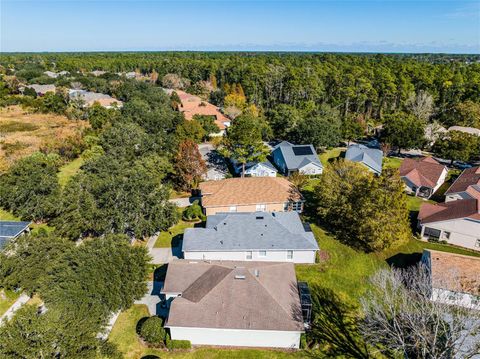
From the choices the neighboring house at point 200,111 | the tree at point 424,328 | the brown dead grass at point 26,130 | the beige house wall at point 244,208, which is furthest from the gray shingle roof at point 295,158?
the brown dead grass at point 26,130

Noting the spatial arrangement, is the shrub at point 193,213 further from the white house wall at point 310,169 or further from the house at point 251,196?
the white house wall at point 310,169

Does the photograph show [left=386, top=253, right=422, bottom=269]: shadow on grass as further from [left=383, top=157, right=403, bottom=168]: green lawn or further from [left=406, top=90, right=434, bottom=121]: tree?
[left=406, top=90, right=434, bottom=121]: tree

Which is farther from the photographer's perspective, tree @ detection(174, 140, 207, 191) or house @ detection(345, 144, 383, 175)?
house @ detection(345, 144, 383, 175)

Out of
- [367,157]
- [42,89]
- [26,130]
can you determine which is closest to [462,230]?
[367,157]

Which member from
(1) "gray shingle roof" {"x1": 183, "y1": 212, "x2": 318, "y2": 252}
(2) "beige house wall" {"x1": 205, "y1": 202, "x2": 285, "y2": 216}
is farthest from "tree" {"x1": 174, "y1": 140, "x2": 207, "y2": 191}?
(1) "gray shingle roof" {"x1": 183, "y1": 212, "x2": 318, "y2": 252}

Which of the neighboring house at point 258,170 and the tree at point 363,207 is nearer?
the tree at point 363,207

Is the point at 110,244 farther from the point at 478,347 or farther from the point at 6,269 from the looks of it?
the point at 478,347

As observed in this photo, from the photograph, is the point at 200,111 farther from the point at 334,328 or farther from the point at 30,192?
the point at 334,328
